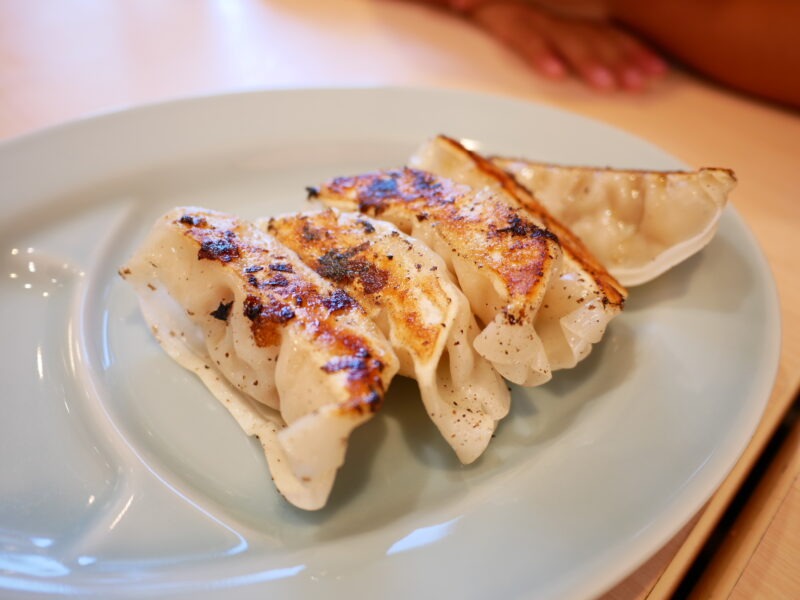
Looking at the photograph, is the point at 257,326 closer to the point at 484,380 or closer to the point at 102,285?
the point at 484,380

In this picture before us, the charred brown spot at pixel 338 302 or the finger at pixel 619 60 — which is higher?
the charred brown spot at pixel 338 302

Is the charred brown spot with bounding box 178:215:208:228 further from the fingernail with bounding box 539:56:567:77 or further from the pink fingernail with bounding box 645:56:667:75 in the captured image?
the pink fingernail with bounding box 645:56:667:75

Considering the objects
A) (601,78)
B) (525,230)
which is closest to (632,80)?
(601,78)

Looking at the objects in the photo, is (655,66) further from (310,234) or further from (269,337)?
(269,337)

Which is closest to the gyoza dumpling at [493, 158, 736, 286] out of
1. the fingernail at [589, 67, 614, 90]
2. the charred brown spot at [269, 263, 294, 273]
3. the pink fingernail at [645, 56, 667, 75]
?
the charred brown spot at [269, 263, 294, 273]

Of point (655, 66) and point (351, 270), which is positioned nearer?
point (351, 270)

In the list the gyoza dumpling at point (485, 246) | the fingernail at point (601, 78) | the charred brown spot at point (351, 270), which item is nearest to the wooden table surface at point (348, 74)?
the fingernail at point (601, 78)

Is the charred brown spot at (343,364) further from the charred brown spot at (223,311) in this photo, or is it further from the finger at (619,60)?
the finger at (619,60)
